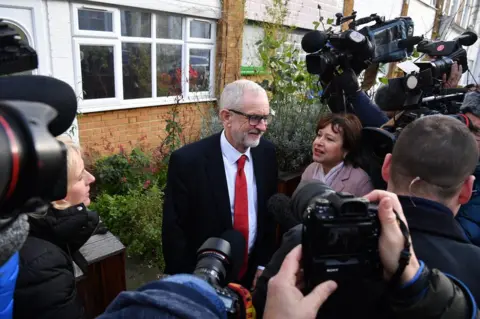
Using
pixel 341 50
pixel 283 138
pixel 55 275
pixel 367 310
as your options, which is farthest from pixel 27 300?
pixel 283 138

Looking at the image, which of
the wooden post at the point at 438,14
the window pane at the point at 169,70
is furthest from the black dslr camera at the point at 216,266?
the wooden post at the point at 438,14

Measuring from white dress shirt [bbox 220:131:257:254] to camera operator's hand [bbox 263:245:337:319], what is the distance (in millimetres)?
1247

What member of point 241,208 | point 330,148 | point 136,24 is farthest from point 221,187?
point 136,24

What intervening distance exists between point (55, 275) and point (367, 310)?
1009mm

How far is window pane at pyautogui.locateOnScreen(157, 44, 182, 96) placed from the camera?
5.49 m

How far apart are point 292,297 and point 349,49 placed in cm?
171

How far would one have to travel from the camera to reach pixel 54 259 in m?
1.21

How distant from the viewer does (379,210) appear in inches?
30.8

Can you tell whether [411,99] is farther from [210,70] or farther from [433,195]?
Answer: [210,70]

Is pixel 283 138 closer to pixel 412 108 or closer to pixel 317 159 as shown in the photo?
pixel 317 159

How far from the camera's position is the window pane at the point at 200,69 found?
19.4 ft

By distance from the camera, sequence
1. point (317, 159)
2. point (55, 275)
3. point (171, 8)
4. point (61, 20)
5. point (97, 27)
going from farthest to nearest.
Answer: point (171, 8), point (97, 27), point (61, 20), point (317, 159), point (55, 275)

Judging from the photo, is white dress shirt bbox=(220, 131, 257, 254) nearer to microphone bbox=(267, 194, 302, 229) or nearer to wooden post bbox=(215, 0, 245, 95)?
microphone bbox=(267, 194, 302, 229)

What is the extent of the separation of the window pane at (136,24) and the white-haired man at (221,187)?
345cm
